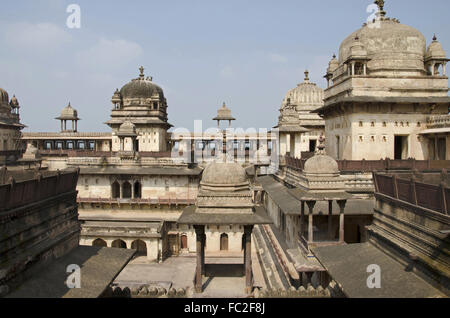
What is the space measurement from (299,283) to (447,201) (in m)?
9.25

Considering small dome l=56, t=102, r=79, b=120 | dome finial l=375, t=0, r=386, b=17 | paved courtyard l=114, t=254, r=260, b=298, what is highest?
dome finial l=375, t=0, r=386, b=17

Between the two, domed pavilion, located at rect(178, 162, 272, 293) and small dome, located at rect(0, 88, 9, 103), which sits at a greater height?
small dome, located at rect(0, 88, 9, 103)

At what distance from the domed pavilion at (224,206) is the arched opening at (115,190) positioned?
1007 inches

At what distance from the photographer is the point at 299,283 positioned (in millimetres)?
17109

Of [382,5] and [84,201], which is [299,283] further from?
[84,201]

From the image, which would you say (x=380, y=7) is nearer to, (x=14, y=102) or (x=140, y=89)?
(x=140, y=89)

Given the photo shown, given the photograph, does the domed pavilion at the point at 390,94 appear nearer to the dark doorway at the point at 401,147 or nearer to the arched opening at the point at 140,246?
the dark doorway at the point at 401,147

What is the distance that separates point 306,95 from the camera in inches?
1950

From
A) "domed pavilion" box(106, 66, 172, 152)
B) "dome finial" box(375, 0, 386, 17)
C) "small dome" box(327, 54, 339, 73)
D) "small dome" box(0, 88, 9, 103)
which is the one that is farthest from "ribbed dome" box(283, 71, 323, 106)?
"small dome" box(0, 88, 9, 103)

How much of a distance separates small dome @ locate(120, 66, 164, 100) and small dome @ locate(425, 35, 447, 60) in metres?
34.5

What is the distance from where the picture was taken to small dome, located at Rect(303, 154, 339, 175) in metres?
18.3

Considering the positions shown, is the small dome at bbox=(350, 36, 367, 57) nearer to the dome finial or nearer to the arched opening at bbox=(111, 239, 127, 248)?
the dome finial
